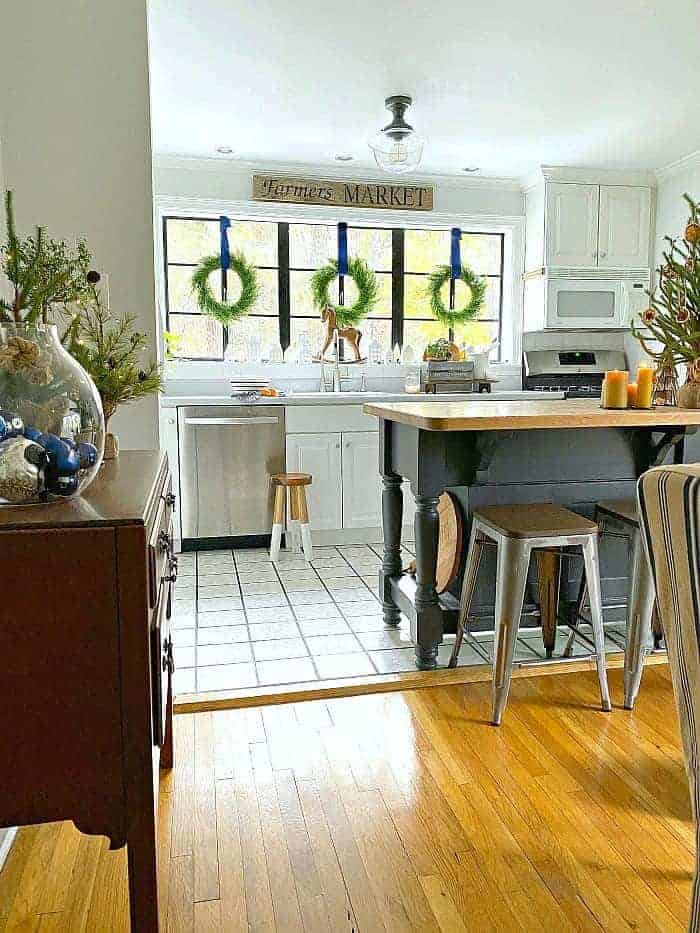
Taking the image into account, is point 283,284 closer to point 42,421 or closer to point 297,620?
point 297,620

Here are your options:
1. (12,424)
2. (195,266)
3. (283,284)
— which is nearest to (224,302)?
(195,266)

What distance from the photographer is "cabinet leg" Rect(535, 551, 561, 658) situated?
2.72 metres

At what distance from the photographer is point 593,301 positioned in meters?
5.34

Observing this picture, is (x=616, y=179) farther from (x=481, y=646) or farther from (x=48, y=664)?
(x=48, y=664)

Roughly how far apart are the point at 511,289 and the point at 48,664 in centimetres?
518

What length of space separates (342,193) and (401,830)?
445 cm

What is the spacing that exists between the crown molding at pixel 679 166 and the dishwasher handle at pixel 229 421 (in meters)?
3.30

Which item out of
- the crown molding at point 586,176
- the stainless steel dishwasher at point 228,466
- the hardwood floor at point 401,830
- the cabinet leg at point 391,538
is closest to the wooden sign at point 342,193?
the crown molding at point 586,176

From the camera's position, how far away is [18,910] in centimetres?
148

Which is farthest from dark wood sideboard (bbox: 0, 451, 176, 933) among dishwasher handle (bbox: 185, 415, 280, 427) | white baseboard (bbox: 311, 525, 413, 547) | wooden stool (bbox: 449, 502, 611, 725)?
white baseboard (bbox: 311, 525, 413, 547)

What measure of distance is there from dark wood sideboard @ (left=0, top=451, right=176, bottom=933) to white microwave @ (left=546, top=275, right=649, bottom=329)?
185 inches

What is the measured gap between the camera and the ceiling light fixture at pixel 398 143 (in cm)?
377

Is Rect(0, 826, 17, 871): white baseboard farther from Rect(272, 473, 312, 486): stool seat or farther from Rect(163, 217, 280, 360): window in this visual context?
Rect(163, 217, 280, 360): window

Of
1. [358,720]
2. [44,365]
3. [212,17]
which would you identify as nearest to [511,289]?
[212,17]
